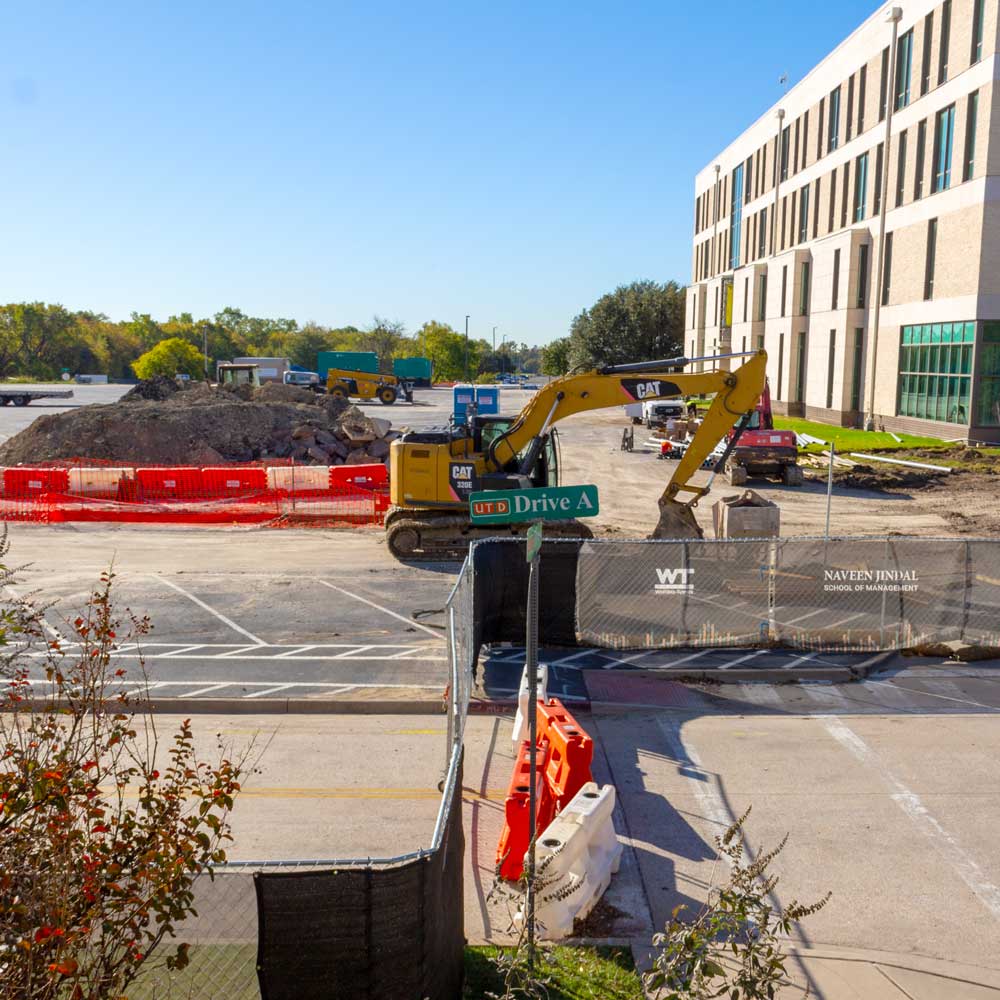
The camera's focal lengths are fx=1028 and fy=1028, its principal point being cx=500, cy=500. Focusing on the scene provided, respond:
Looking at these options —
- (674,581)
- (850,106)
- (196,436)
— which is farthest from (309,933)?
(850,106)

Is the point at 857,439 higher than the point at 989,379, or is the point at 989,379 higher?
the point at 989,379

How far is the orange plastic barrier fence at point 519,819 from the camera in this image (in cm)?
855

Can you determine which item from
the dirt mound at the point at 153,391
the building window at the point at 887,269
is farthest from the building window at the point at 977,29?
the dirt mound at the point at 153,391

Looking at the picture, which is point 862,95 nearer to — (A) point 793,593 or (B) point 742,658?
(A) point 793,593

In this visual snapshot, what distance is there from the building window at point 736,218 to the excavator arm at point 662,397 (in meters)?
57.5

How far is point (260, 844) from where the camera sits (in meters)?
9.22

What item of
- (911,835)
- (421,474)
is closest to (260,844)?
(911,835)

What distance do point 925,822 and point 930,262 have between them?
3853cm

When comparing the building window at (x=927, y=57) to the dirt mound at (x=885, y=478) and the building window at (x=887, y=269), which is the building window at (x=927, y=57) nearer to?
the building window at (x=887, y=269)

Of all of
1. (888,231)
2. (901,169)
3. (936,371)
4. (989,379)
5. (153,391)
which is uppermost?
(901,169)

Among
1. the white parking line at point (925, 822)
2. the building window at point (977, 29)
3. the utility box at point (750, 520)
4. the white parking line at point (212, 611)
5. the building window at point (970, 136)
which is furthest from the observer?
the building window at point (970, 136)

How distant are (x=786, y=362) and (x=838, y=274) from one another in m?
9.07

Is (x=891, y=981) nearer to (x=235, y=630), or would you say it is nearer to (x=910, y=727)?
(x=910, y=727)

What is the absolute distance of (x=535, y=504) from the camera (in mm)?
17672
